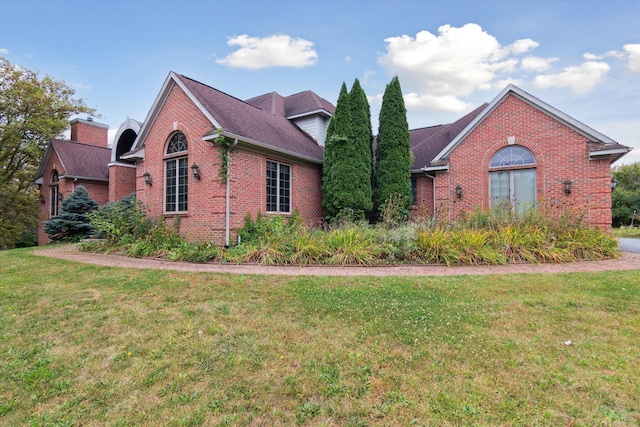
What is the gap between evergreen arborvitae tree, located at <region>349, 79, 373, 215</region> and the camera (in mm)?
11945

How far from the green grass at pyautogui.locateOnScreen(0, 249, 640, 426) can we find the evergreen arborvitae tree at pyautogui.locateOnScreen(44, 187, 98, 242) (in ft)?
35.7

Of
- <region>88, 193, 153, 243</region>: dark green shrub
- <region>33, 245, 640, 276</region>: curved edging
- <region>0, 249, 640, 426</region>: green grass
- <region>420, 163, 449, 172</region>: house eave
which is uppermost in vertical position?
<region>420, 163, 449, 172</region>: house eave

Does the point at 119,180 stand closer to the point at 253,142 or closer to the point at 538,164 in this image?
the point at 253,142

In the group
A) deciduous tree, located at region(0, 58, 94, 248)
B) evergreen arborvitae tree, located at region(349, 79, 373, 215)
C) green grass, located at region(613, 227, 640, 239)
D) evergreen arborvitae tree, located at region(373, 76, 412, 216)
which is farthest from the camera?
deciduous tree, located at region(0, 58, 94, 248)

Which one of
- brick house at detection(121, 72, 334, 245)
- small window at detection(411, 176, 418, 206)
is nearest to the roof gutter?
brick house at detection(121, 72, 334, 245)

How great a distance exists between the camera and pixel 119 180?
51.8ft

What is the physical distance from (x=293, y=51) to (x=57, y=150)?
44.0 ft

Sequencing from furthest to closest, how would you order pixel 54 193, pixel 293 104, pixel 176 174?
pixel 54 193 < pixel 293 104 < pixel 176 174

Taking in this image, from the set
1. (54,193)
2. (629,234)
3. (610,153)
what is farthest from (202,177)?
(629,234)

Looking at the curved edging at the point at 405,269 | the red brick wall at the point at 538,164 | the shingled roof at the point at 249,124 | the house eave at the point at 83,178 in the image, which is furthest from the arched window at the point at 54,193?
the red brick wall at the point at 538,164

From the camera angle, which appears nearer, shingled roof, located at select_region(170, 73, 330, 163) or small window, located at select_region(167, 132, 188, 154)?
shingled roof, located at select_region(170, 73, 330, 163)

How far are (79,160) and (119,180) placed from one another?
348 centimetres

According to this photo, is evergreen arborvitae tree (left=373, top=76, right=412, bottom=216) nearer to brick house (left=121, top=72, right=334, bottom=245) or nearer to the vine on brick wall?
brick house (left=121, top=72, right=334, bottom=245)

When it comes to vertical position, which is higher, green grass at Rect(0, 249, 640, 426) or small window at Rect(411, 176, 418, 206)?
small window at Rect(411, 176, 418, 206)
